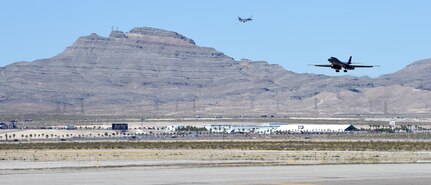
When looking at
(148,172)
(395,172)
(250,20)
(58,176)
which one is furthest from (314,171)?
(250,20)

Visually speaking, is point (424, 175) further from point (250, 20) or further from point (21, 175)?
point (250, 20)

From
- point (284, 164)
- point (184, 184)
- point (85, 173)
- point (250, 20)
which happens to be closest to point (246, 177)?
point (184, 184)

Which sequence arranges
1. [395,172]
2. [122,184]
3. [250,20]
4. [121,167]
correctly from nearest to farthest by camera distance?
[122,184] < [395,172] < [121,167] < [250,20]

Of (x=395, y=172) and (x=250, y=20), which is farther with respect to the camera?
(x=250, y=20)

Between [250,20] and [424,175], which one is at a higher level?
[250,20]

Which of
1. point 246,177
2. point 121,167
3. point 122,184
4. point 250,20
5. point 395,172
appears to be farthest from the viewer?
point 250,20

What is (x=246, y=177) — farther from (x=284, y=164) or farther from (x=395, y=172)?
(x=284, y=164)
